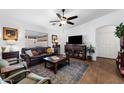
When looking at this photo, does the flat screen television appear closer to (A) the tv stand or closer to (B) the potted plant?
(A) the tv stand

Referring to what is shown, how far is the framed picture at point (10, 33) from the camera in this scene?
13.6ft

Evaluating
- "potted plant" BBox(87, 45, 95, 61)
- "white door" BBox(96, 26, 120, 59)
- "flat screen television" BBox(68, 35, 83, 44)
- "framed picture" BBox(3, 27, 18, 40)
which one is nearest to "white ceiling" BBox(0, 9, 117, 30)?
"framed picture" BBox(3, 27, 18, 40)

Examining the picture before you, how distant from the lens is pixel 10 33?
14.2ft

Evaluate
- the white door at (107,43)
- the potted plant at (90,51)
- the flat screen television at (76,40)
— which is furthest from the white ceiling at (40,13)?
the potted plant at (90,51)

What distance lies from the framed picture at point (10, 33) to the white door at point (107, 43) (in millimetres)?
→ 5513

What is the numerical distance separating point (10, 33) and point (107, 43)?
603 centimetres

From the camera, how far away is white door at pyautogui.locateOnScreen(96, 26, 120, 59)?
225 inches

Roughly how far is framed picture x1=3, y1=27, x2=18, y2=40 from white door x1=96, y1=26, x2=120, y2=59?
5.51m

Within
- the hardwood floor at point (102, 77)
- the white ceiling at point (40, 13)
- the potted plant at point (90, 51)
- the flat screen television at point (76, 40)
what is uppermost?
the white ceiling at point (40, 13)

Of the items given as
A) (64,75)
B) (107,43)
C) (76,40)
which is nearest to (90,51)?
(76,40)

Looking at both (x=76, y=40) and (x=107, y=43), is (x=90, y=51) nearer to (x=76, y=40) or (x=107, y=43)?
(x=76, y=40)

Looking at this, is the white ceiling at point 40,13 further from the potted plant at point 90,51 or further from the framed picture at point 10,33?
the potted plant at point 90,51
